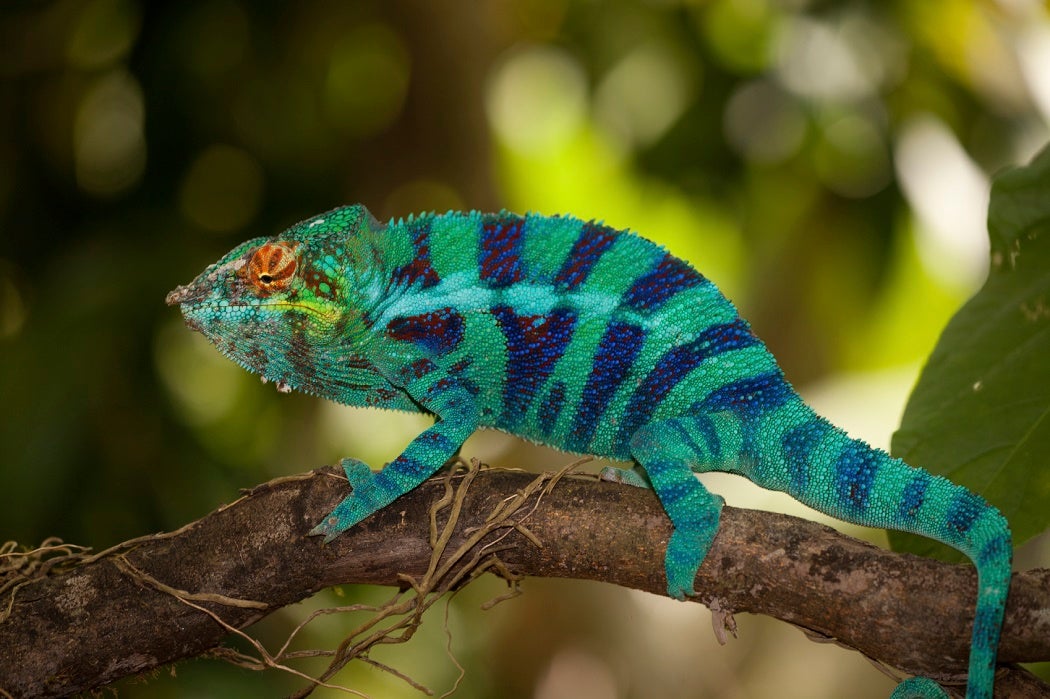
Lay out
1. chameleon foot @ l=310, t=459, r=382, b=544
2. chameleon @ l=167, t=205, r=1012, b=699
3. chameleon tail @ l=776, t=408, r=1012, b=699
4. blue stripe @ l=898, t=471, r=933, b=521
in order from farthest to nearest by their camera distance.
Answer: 1. chameleon @ l=167, t=205, r=1012, b=699
2. chameleon foot @ l=310, t=459, r=382, b=544
3. blue stripe @ l=898, t=471, r=933, b=521
4. chameleon tail @ l=776, t=408, r=1012, b=699

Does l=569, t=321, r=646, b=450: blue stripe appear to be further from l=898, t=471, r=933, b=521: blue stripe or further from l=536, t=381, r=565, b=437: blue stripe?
l=898, t=471, r=933, b=521: blue stripe

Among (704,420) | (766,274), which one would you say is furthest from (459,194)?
(704,420)

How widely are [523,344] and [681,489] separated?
49 centimetres

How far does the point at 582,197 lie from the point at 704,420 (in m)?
2.95

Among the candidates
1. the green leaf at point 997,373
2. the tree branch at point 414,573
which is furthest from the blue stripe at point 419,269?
the green leaf at point 997,373

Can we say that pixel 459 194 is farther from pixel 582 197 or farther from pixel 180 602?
pixel 180 602

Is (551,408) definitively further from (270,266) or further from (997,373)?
(997,373)

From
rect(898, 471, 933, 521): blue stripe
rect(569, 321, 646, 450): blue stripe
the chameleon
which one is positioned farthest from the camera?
rect(569, 321, 646, 450): blue stripe

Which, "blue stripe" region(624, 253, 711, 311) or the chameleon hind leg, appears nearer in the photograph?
the chameleon hind leg

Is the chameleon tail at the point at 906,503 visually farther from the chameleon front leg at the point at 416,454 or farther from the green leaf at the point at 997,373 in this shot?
the chameleon front leg at the point at 416,454

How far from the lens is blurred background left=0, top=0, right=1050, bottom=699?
4.05 m

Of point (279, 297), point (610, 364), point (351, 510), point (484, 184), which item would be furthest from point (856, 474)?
point (484, 184)

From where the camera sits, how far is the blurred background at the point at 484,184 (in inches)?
160

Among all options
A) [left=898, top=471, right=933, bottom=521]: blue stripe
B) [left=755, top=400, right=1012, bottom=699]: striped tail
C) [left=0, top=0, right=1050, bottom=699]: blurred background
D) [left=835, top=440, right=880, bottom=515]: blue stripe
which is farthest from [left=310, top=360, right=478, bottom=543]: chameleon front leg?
[left=0, top=0, right=1050, bottom=699]: blurred background
